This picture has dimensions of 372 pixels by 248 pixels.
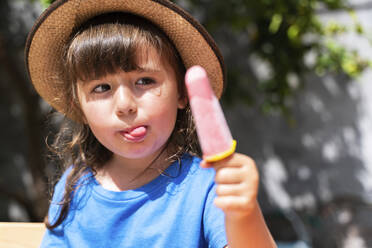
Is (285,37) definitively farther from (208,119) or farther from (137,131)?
(208,119)

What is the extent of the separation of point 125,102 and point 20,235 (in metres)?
0.91

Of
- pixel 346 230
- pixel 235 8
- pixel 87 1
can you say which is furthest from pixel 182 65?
pixel 346 230

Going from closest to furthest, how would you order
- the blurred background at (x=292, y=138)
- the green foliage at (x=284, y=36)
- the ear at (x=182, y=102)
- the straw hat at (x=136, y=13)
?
the straw hat at (x=136, y=13) → the ear at (x=182, y=102) → the green foliage at (x=284, y=36) → the blurred background at (x=292, y=138)

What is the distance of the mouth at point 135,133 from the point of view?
1289mm

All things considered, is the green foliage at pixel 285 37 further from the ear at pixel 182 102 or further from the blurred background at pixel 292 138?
the ear at pixel 182 102

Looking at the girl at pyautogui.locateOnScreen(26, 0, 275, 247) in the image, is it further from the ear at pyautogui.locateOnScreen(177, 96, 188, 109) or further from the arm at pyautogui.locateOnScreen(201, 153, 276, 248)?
the arm at pyautogui.locateOnScreen(201, 153, 276, 248)

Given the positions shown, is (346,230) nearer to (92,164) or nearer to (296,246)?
(296,246)

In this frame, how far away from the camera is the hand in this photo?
0.98 meters

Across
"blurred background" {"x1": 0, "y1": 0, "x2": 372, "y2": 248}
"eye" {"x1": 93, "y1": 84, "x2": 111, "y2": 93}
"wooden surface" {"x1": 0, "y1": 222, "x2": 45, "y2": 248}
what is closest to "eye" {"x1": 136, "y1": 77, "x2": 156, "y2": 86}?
"eye" {"x1": 93, "y1": 84, "x2": 111, "y2": 93}

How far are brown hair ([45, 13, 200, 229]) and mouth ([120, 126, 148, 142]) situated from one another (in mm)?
188

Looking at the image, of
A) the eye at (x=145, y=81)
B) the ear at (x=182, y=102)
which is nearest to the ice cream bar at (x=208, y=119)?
the eye at (x=145, y=81)

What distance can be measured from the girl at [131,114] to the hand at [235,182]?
144mm

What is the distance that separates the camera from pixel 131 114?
4.17 feet

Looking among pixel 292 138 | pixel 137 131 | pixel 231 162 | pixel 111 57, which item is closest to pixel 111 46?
pixel 111 57
